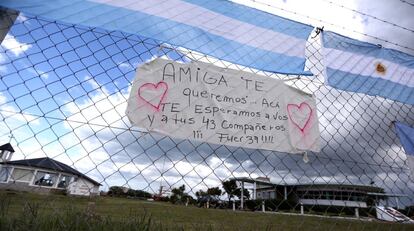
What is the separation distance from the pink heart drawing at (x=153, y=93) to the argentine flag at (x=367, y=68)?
1.69m

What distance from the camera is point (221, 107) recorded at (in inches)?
89.4

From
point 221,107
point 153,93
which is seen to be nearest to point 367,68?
point 221,107

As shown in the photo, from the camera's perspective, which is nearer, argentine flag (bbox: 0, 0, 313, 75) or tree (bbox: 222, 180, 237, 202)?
argentine flag (bbox: 0, 0, 313, 75)

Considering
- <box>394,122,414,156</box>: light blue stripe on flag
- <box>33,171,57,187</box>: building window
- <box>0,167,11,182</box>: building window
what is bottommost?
<box>0,167,11,182</box>: building window

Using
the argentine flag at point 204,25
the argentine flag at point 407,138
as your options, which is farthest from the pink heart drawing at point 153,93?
the argentine flag at point 407,138

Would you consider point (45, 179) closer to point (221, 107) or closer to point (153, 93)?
point (153, 93)

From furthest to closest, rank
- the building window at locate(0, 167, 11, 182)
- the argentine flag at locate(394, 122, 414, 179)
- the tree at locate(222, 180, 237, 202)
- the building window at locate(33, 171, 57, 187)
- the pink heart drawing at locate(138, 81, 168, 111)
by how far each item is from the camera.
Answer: the argentine flag at locate(394, 122, 414, 179), the building window at locate(33, 171, 57, 187), the tree at locate(222, 180, 237, 202), the pink heart drawing at locate(138, 81, 168, 111), the building window at locate(0, 167, 11, 182)

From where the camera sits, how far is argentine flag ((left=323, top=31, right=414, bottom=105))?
2.98 metres

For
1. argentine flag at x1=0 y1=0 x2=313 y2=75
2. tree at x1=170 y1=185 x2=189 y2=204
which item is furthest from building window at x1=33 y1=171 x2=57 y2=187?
argentine flag at x1=0 y1=0 x2=313 y2=75

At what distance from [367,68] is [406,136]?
0.84 meters

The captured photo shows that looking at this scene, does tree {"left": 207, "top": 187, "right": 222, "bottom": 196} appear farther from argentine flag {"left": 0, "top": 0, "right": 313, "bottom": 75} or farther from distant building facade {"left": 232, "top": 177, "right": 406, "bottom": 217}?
argentine flag {"left": 0, "top": 0, "right": 313, "bottom": 75}

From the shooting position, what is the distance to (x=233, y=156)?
87.5 inches

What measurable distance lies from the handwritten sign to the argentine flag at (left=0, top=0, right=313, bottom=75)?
0.62 ft

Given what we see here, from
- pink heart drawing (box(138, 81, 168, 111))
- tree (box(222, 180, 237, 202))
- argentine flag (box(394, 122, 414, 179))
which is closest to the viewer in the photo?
pink heart drawing (box(138, 81, 168, 111))
